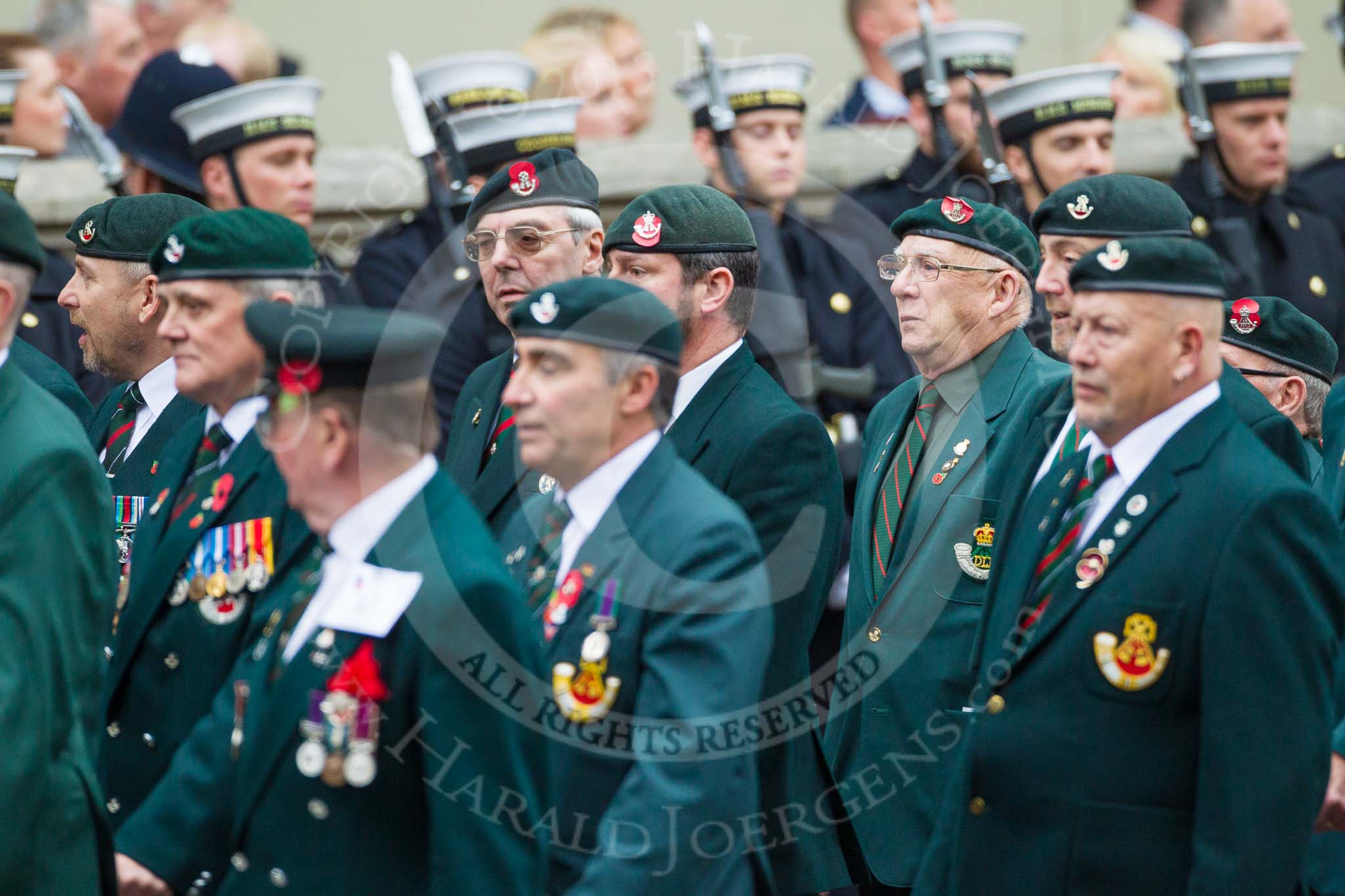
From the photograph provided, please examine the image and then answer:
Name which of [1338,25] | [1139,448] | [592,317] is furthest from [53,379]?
[1338,25]

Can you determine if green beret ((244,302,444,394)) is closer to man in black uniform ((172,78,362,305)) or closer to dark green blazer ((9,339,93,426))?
dark green blazer ((9,339,93,426))

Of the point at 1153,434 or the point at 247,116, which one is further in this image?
the point at 247,116

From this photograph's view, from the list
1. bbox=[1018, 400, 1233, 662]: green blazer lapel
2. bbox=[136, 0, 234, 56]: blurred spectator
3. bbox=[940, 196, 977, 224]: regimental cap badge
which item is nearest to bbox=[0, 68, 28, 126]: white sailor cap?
bbox=[136, 0, 234, 56]: blurred spectator

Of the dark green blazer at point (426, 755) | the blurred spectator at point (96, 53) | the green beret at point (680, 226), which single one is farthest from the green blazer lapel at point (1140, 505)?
the blurred spectator at point (96, 53)

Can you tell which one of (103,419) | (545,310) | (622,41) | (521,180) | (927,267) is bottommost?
(103,419)

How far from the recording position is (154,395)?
17.1ft

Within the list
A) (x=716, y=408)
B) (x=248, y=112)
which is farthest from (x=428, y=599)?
(x=248, y=112)

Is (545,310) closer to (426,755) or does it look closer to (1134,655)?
(426,755)

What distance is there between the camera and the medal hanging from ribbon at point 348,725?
127 inches

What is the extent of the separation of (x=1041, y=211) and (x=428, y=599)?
2396 mm

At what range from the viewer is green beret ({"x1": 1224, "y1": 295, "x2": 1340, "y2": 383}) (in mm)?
5094

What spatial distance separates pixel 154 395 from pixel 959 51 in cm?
408

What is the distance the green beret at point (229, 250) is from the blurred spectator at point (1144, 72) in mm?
6224

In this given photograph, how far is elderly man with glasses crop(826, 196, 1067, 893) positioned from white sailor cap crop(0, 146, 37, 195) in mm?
3063
